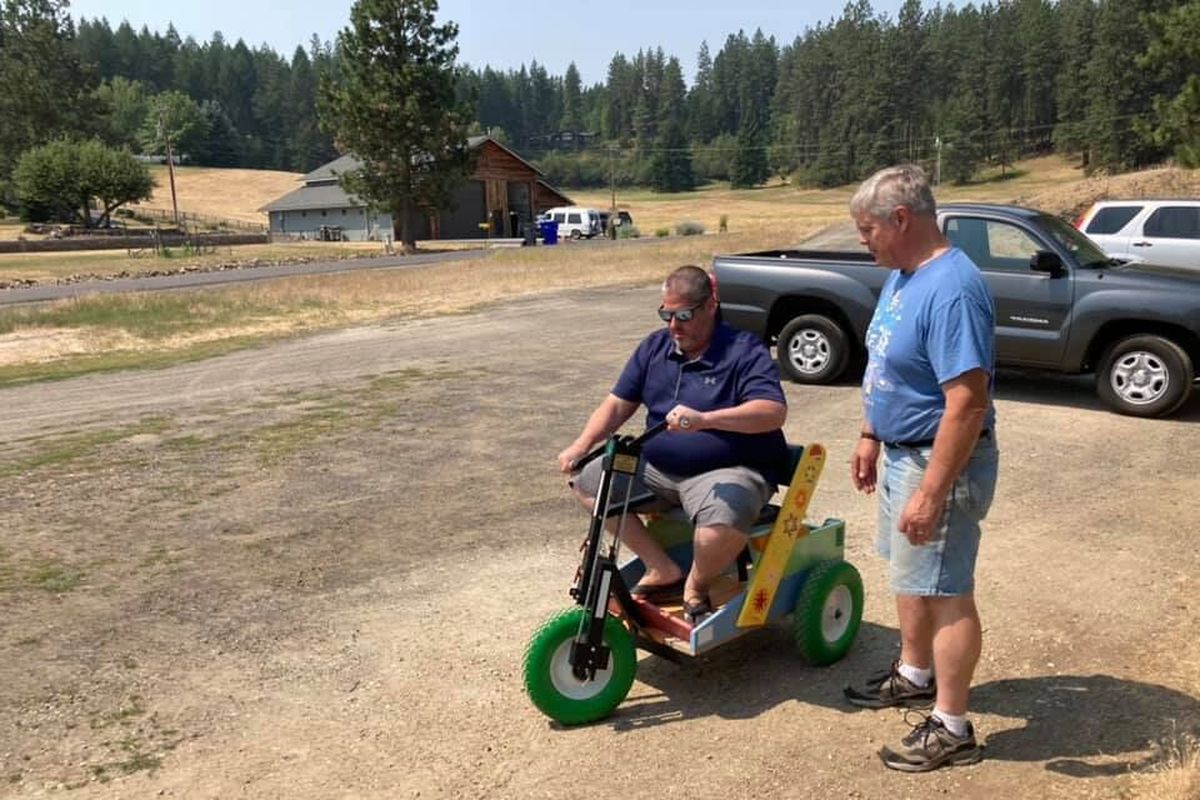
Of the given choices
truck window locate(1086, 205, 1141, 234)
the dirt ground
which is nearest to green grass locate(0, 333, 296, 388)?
the dirt ground

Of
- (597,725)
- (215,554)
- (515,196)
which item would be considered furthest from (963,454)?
(515,196)

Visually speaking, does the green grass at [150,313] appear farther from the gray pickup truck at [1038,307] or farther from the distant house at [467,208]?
the distant house at [467,208]

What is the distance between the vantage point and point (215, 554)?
5.65 metres

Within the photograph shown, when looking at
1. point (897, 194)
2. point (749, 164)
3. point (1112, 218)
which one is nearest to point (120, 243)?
point (1112, 218)

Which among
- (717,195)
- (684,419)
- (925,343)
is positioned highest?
(717,195)

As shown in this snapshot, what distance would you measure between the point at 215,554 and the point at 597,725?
2.97 m

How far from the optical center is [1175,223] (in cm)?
1377

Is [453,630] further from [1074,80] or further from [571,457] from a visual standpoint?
[1074,80]

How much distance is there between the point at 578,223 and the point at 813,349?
47896 mm

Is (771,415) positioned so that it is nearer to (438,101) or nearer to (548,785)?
(548,785)

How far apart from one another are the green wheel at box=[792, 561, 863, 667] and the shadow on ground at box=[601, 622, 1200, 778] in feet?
0.29

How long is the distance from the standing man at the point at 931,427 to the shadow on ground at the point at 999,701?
13.9 inches

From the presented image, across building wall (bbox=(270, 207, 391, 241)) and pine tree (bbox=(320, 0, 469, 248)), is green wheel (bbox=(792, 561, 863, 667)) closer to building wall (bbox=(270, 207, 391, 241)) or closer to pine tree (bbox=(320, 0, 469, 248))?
pine tree (bbox=(320, 0, 469, 248))

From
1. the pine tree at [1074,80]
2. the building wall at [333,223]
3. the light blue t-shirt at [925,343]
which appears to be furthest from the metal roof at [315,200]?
the pine tree at [1074,80]
